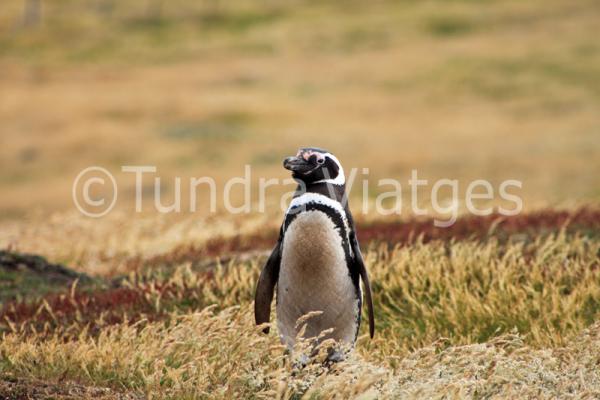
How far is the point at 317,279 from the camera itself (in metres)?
8.54

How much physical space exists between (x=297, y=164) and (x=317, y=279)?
97 centimetres

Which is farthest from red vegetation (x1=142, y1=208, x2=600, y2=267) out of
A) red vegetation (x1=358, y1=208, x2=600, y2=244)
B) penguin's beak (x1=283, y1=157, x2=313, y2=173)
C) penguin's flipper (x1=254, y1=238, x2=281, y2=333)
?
penguin's beak (x1=283, y1=157, x2=313, y2=173)

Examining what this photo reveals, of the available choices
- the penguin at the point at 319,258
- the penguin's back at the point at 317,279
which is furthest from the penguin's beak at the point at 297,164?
the penguin's back at the point at 317,279

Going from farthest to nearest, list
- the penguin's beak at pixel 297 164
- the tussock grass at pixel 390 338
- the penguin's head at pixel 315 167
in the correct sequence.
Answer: the penguin's head at pixel 315 167
the penguin's beak at pixel 297 164
the tussock grass at pixel 390 338

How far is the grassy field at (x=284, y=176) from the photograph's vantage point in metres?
8.47

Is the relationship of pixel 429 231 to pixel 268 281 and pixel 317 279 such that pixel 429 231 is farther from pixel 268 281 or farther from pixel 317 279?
pixel 317 279

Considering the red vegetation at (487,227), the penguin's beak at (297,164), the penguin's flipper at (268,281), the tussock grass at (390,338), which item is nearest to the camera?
the tussock grass at (390,338)

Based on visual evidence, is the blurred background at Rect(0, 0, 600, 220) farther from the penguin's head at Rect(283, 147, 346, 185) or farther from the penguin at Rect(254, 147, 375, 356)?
the penguin's head at Rect(283, 147, 346, 185)

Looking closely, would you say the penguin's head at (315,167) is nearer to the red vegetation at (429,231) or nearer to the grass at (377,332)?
the grass at (377,332)

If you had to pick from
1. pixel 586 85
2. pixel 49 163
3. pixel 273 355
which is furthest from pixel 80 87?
pixel 273 355

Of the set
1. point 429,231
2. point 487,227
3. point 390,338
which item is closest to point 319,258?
point 390,338

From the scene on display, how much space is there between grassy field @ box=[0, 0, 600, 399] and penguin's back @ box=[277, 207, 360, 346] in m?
0.37

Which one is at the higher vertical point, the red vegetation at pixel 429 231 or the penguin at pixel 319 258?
the penguin at pixel 319 258

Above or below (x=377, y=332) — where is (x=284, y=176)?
below
